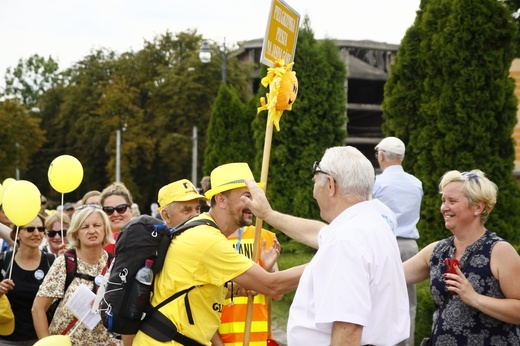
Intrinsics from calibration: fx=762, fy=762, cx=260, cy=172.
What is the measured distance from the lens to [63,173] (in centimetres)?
816

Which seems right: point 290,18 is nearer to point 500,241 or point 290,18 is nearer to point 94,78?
point 500,241

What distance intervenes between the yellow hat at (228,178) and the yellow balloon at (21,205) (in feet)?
10.5

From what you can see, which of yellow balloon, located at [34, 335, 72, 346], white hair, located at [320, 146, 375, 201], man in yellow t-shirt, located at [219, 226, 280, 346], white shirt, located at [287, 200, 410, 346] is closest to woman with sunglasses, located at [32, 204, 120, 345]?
yellow balloon, located at [34, 335, 72, 346]

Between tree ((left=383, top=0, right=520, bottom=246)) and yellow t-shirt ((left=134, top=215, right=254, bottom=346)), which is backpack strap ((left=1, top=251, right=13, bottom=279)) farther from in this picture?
tree ((left=383, top=0, right=520, bottom=246))

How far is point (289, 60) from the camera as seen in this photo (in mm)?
5668

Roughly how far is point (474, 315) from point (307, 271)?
1631 mm

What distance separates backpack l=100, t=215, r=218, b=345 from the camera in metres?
4.23

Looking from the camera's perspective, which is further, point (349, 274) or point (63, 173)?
point (63, 173)

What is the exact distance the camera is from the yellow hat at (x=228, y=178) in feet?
15.4

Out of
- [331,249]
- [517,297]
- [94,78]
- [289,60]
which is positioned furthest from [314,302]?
[94,78]

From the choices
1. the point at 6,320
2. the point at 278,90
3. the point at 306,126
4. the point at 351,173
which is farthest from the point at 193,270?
the point at 306,126

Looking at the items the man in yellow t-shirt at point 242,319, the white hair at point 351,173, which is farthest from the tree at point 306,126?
the white hair at point 351,173

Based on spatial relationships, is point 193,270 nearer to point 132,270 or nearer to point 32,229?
point 132,270

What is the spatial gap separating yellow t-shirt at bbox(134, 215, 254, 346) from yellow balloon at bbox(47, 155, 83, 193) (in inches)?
162
